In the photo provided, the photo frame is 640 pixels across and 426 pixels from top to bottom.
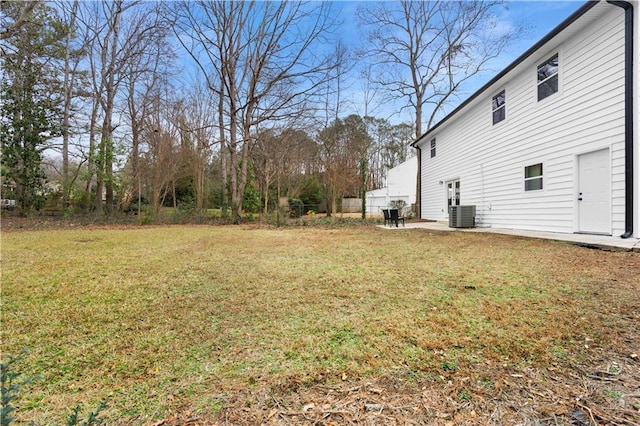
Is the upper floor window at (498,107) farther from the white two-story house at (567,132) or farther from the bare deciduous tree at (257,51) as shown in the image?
the bare deciduous tree at (257,51)

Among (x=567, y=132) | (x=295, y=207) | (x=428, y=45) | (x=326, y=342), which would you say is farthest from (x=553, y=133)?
(x=295, y=207)

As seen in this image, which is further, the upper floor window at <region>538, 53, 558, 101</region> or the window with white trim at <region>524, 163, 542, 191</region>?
the window with white trim at <region>524, 163, 542, 191</region>

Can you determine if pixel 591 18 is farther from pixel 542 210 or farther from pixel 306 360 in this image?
pixel 306 360

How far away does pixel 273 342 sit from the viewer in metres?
2.07

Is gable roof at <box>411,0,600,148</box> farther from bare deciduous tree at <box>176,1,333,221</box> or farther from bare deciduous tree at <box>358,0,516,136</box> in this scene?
bare deciduous tree at <box>358,0,516,136</box>

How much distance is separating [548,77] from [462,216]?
451 cm

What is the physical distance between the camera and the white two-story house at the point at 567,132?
18.5 feet

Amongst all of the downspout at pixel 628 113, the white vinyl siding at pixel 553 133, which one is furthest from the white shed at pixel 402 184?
the downspout at pixel 628 113

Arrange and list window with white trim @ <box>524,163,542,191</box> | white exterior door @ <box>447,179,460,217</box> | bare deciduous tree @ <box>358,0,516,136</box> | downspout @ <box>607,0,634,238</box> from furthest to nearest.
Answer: bare deciduous tree @ <box>358,0,516,136</box> → white exterior door @ <box>447,179,460,217</box> → window with white trim @ <box>524,163,542,191</box> → downspout @ <box>607,0,634,238</box>

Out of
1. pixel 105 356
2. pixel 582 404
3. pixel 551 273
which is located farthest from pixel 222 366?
pixel 551 273

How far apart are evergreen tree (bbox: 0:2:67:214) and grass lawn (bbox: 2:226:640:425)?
38.0 ft

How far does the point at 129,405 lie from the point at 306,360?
0.91 meters

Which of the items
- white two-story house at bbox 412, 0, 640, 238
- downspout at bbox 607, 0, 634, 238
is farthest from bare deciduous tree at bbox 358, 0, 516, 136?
downspout at bbox 607, 0, 634, 238

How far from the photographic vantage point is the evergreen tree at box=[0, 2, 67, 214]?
37.9 ft
